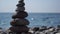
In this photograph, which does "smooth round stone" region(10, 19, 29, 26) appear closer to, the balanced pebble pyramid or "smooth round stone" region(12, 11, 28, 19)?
the balanced pebble pyramid

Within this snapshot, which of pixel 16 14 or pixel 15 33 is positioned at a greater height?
pixel 16 14

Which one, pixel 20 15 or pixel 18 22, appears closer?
pixel 18 22

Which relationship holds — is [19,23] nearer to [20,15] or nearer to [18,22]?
[18,22]

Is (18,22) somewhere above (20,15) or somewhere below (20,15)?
Result: below

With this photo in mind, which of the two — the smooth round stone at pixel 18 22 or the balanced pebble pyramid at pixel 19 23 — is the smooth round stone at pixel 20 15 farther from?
the smooth round stone at pixel 18 22

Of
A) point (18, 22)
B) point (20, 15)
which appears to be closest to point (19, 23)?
point (18, 22)

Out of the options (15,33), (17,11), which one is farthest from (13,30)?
(17,11)

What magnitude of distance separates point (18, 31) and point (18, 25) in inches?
7.8

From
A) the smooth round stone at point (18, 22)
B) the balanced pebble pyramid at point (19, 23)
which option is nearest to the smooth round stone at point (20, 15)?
the balanced pebble pyramid at point (19, 23)

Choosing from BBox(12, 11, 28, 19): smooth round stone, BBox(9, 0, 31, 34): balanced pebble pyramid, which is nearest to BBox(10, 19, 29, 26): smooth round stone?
BBox(9, 0, 31, 34): balanced pebble pyramid

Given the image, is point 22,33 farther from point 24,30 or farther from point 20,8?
point 20,8

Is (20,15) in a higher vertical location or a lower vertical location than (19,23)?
higher

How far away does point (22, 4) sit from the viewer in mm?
8258

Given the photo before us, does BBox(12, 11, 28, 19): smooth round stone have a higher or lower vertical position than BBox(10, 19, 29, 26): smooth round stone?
higher
